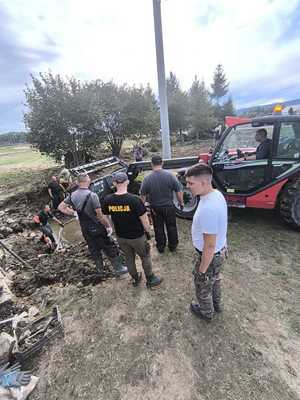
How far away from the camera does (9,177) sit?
42.3 feet

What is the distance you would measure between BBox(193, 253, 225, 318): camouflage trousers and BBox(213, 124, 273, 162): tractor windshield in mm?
2951

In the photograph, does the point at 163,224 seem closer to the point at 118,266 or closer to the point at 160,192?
the point at 160,192

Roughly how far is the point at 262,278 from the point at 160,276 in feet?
4.85

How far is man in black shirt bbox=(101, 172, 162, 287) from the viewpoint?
8.61 ft

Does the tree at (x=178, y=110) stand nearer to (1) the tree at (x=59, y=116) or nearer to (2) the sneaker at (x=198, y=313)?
(1) the tree at (x=59, y=116)

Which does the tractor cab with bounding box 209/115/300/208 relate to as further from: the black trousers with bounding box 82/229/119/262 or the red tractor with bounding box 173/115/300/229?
the black trousers with bounding box 82/229/119/262

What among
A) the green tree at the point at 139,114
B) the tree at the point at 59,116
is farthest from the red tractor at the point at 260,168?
the green tree at the point at 139,114

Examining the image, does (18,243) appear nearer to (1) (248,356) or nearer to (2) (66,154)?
(1) (248,356)

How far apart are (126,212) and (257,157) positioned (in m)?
2.97

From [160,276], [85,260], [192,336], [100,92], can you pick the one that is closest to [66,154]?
[100,92]

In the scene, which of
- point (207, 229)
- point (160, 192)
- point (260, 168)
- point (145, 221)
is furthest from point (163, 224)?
point (260, 168)

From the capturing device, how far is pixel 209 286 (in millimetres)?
2287

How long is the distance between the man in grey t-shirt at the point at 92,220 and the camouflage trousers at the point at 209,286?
1.55m

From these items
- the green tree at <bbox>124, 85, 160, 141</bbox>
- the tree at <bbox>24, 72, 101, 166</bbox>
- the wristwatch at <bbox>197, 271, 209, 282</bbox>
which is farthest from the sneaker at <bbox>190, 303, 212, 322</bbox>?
the green tree at <bbox>124, 85, 160, 141</bbox>
